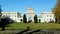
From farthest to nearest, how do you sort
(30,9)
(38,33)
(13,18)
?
(13,18)
(30,9)
(38,33)

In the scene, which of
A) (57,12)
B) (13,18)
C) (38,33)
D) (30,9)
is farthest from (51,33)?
(13,18)

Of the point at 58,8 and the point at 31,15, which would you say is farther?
the point at 31,15

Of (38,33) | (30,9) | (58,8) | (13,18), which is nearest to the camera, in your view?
(38,33)

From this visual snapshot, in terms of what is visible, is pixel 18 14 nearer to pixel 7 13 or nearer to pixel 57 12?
pixel 7 13

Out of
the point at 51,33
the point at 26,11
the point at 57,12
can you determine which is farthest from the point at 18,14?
the point at 51,33

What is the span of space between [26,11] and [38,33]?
107 metres

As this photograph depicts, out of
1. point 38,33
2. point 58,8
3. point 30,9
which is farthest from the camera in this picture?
point 30,9

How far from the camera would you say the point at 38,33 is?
598 cm

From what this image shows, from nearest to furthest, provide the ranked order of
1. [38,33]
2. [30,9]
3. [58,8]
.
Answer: [38,33], [58,8], [30,9]

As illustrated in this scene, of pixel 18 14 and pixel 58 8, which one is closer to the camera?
pixel 58 8

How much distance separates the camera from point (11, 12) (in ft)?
400

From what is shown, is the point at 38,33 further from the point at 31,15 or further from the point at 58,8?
the point at 31,15

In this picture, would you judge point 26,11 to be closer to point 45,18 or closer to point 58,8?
point 45,18

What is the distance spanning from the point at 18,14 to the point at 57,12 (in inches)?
2407
